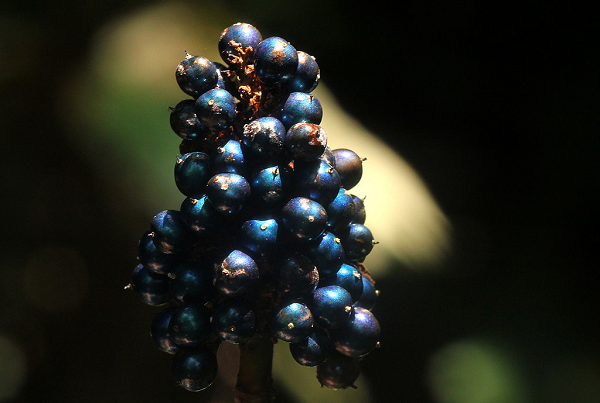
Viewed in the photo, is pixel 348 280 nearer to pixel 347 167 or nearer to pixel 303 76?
pixel 347 167

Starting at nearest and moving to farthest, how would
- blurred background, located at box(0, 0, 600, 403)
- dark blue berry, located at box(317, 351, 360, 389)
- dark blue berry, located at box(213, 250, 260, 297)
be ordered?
1. dark blue berry, located at box(213, 250, 260, 297)
2. dark blue berry, located at box(317, 351, 360, 389)
3. blurred background, located at box(0, 0, 600, 403)

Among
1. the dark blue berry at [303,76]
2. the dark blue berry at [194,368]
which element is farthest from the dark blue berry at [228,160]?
the dark blue berry at [194,368]

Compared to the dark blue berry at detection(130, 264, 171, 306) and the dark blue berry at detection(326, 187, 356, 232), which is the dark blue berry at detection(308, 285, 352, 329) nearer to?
the dark blue berry at detection(326, 187, 356, 232)

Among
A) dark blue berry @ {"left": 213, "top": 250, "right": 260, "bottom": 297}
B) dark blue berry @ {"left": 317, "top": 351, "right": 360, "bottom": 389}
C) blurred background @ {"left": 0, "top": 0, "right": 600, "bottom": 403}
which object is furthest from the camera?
blurred background @ {"left": 0, "top": 0, "right": 600, "bottom": 403}

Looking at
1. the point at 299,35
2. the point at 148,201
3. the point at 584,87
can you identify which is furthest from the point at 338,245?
the point at 584,87

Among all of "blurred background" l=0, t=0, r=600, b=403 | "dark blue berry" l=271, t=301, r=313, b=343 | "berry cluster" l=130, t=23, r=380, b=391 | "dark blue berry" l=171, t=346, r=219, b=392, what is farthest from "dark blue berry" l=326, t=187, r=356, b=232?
"blurred background" l=0, t=0, r=600, b=403

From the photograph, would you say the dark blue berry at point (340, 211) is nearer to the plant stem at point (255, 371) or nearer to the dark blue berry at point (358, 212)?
the dark blue berry at point (358, 212)

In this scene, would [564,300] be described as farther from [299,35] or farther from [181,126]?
[181,126]
